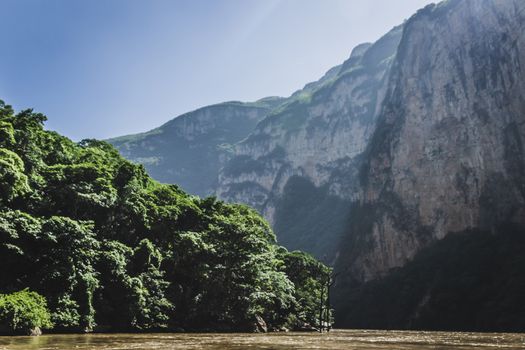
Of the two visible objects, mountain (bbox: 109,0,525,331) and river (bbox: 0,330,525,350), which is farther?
mountain (bbox: 109,0,525,331)

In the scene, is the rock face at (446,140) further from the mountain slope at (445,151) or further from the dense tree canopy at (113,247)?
the dense tree canopy at (113,247)

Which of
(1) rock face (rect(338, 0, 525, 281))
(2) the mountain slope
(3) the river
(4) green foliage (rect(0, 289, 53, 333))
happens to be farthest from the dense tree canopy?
(1) rock face (rect(338, 0, 525, 281))

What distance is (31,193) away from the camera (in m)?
30.1

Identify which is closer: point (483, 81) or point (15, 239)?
point (15, 239)

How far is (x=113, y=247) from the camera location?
32.9m

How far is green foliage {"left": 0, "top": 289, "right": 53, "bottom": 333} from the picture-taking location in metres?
22.4

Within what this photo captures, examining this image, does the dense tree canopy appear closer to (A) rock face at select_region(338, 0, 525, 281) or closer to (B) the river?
(B) the river

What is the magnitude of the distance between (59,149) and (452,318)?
273ft

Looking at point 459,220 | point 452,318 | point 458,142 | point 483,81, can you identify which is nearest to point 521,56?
point 483,81

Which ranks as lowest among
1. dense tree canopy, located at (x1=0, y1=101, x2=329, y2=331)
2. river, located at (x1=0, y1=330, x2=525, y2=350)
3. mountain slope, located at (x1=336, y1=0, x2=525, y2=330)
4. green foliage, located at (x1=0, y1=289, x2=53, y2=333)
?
river, located at (x1=0, y1=330, x2=525, y2=350)

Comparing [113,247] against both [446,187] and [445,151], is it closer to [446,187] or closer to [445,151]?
[446,187]

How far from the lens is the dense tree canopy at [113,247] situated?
26938 mm

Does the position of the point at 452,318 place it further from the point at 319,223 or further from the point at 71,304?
the point at 319,223

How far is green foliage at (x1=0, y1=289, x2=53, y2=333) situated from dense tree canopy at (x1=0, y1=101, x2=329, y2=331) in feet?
3.76
